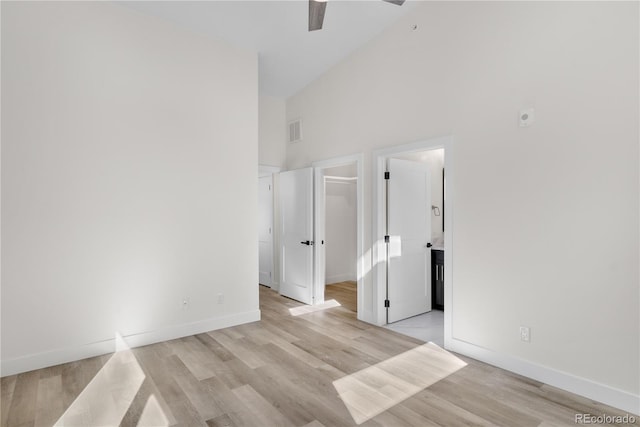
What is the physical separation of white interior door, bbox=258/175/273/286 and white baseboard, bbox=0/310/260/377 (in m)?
1.86

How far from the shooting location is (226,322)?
415 centimetres

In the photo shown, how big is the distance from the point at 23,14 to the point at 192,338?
11.5 feet

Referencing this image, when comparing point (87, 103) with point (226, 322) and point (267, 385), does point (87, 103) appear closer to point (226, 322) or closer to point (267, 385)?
point (226, 322)

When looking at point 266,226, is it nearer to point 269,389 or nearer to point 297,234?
point 297,234

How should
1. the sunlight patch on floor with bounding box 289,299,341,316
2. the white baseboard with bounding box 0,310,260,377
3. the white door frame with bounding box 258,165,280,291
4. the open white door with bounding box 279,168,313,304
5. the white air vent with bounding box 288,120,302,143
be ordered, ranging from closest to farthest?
the white baseboard with bounding box 0,310,260,377 → the sunlight patch on floor with bounding box 289,299,341,316 → the open white door with bounding box 279,168,313,304 → the white air vent with bounding box 288,120,302,143 → the white door frame with bounding box 258,165,280,291

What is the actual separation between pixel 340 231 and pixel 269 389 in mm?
4374

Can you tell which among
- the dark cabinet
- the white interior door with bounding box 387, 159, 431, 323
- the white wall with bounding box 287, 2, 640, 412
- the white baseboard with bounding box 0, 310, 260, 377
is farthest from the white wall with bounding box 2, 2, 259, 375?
the dark cabinet

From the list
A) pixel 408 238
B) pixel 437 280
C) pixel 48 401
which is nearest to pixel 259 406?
pixel 48 401

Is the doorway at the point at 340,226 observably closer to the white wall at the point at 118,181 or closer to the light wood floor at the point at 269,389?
the white wall at the point at 118,181

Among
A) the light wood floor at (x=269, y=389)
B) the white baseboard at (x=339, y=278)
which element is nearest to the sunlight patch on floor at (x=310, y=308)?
the light wood floor at (x=269, y=389)

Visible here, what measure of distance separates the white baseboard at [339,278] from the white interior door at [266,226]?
1160 millimetres

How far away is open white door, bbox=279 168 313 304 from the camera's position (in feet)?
16.8

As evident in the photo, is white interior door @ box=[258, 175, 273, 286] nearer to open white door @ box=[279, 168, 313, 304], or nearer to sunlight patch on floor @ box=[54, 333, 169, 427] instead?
open white door @ box=[279, 168, 313, 304]

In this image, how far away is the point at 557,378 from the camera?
2711 millimetres
